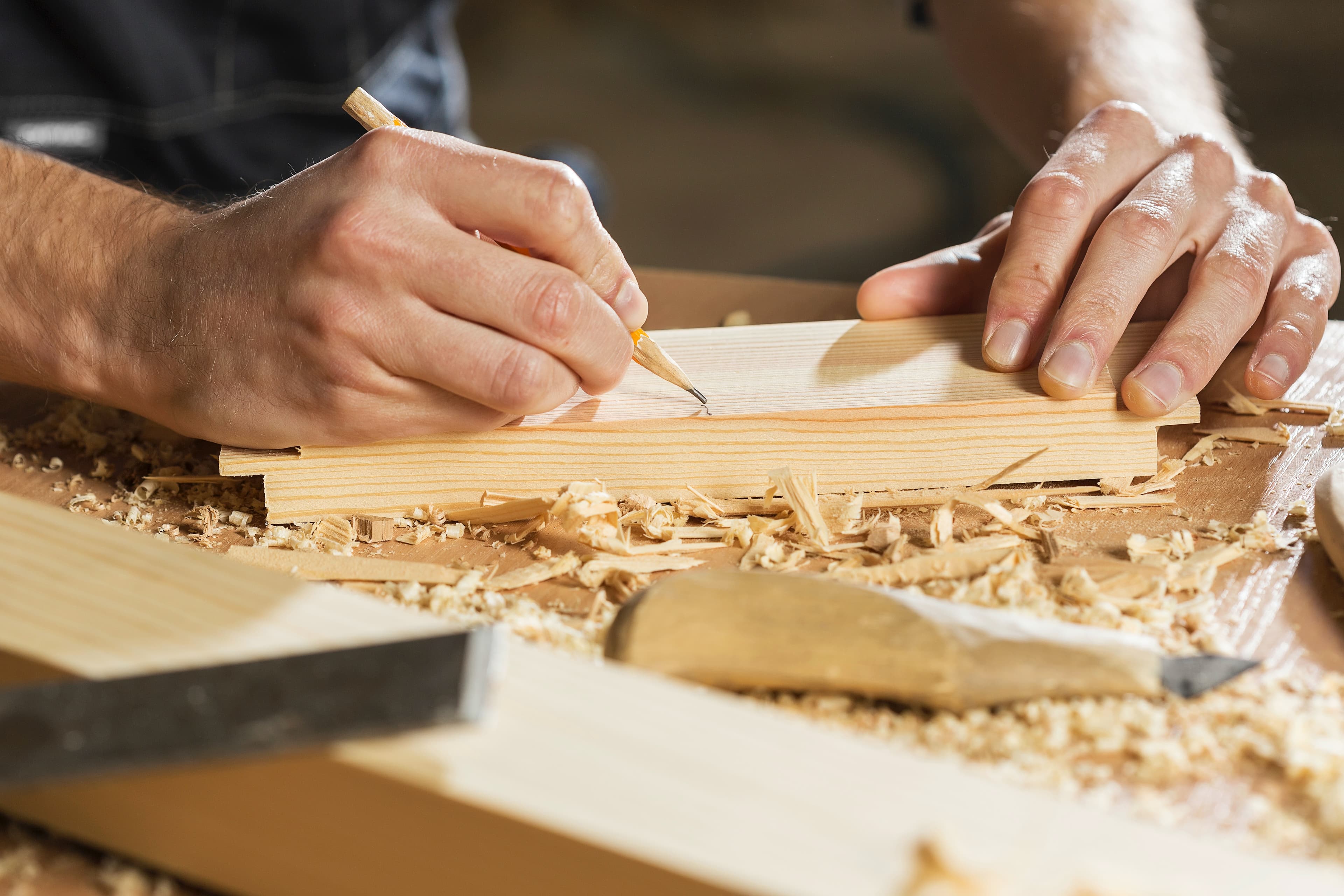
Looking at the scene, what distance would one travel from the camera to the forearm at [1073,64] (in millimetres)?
1722

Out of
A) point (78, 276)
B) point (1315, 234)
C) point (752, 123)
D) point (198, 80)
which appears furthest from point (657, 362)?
point (752, 123)

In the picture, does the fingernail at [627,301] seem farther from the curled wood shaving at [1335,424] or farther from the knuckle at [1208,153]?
the curled wood shaving at [1335,424]

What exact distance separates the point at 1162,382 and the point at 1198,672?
0.46 meters

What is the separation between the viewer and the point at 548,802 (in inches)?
22.5

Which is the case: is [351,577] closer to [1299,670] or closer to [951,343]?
[951,343]

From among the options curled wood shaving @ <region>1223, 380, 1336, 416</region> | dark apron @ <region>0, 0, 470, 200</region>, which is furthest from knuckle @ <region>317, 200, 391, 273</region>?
curled wood shaving @ <region>1223, 380, 1336, 416</region>

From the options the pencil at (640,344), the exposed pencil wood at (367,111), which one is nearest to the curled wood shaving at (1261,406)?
the pencil at (640,344)

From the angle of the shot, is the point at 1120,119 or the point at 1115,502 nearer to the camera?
the point at 1115,502

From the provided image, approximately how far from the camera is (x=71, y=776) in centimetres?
60

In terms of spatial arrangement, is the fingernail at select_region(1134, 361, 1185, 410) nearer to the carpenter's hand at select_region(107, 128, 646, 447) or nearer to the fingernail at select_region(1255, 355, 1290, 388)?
the fingernail at select_region(1255, 355, 1290, 388)

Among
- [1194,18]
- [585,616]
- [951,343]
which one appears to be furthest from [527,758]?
[1194,18]

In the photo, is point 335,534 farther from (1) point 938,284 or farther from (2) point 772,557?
(1) point 938,284

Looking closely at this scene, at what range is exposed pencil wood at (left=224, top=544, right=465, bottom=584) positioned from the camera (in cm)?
104

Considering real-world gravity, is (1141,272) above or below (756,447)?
above
